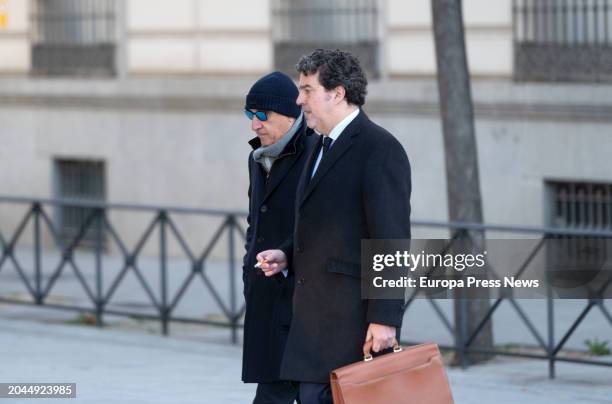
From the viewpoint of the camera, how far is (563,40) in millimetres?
12898

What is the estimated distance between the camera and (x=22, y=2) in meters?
16.6

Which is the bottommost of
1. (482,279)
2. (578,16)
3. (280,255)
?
(482,279)

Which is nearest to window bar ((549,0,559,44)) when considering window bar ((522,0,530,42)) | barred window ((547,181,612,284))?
window bar ((522,0,530,42))

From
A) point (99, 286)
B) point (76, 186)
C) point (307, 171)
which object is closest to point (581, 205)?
point (99, 286)

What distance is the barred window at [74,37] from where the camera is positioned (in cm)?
1598

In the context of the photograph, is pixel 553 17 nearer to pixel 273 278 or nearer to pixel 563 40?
pixel 563 40

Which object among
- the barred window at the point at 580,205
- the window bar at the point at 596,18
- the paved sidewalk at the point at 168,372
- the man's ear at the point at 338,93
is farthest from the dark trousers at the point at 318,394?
the window bar at the point at 596,18

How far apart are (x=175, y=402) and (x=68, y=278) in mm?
3828

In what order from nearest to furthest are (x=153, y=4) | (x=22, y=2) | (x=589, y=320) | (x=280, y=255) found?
1. (x=280, y=255)
2. (x=589, y=320)
3. (x=153, y=4)
4. (x=22, y=2)

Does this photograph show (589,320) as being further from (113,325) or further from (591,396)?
(113,325)

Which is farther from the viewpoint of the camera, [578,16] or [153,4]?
[153,4]

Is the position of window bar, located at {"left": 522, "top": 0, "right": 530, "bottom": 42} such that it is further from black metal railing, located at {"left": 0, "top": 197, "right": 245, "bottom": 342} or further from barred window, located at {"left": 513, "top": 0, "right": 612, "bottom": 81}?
black metal railing, located at {"left": 0, "top": 197, "right": 245, "bottom": 342}

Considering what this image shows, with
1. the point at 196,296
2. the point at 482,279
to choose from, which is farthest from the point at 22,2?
the point at 482,279

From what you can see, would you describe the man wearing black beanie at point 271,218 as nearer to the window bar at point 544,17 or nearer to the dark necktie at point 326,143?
the dark necktie at point 326,143
